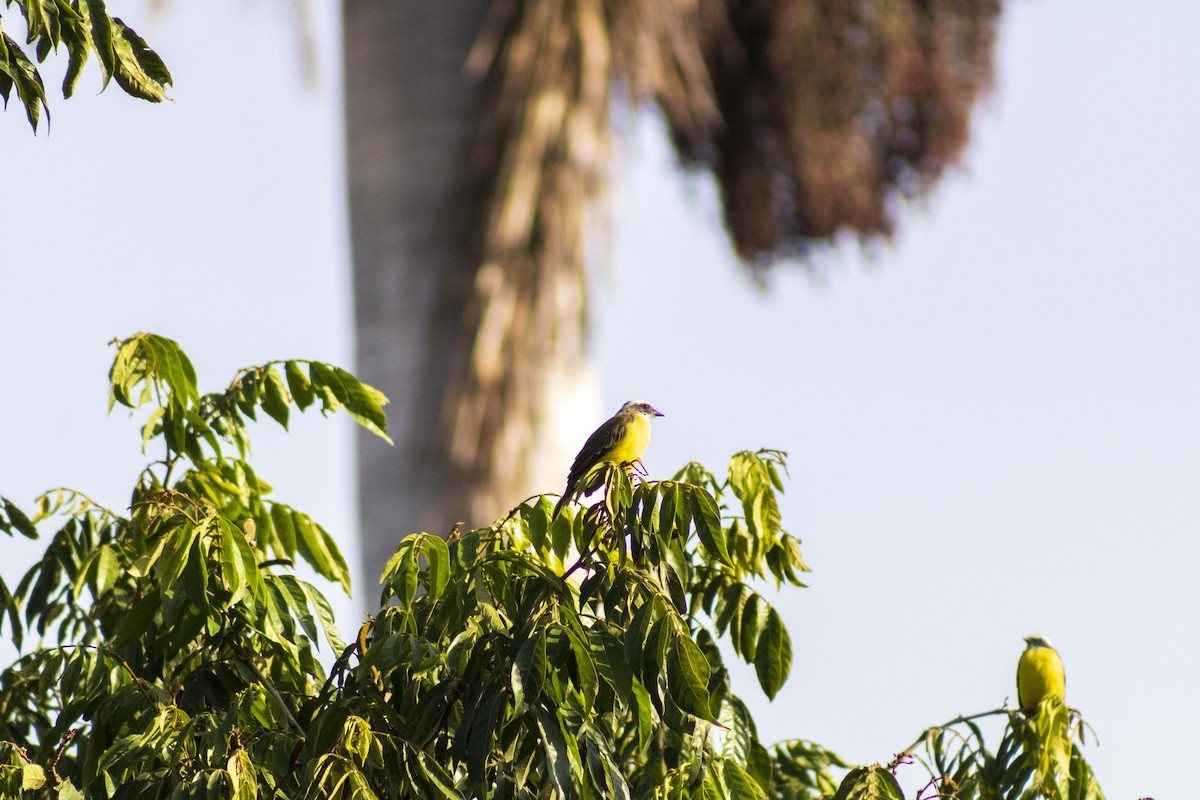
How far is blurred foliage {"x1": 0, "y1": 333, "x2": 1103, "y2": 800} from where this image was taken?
2828 millimetres

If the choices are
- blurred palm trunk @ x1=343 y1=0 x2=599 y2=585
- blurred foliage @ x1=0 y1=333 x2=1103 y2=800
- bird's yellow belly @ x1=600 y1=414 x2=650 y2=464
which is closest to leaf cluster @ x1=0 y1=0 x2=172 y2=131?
blurred foliage @ x1=0 y1=333 x2=1103 y2=800

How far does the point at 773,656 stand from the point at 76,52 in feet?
6.39

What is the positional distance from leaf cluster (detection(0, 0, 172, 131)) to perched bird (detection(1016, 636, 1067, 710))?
316cm

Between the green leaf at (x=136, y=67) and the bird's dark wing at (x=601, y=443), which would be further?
the bird's dark wing at (x=601, y=443)

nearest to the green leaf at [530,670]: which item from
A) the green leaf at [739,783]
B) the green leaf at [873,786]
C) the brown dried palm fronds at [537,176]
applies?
the green leaf at [739,783]

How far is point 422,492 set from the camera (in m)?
7.15

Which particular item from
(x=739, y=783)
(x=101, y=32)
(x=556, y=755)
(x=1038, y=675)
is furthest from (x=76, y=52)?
(x=1038, y=675)

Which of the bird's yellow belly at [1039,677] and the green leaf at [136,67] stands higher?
the bird's yellow belly at [1039,677]

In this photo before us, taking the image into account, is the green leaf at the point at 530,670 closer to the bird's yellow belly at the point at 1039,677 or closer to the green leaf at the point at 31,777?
the green leaf at the point at 31,777

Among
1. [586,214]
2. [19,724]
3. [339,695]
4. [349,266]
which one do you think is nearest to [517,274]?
[586,214]

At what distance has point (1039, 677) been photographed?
4.82 meters

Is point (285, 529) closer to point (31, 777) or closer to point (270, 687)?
point (270, 687)

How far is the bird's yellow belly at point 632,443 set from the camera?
435 cm

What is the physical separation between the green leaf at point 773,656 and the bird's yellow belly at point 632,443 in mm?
884
